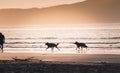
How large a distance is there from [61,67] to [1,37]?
42.2ft

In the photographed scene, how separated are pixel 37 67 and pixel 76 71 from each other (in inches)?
97.2

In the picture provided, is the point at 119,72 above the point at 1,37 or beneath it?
beneath

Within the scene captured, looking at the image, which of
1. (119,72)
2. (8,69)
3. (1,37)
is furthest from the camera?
(1,37)

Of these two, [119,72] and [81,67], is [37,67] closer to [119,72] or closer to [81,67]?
[81,67]

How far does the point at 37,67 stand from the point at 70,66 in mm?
1685

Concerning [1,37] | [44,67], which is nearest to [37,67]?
[44,67]

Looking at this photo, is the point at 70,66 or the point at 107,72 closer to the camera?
the point at 107,72

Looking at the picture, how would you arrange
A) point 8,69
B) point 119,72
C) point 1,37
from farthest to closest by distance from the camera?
point 1,37 < point 8,69 < point 119,72

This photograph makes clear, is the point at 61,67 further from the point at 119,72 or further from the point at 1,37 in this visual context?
the point at 1,37

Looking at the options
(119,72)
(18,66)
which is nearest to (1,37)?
(18,66)

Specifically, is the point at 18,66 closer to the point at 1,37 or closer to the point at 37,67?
the point at 37,67

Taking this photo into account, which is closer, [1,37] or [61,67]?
[61,67]

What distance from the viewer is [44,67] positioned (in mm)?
22453

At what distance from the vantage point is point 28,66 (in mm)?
22906
